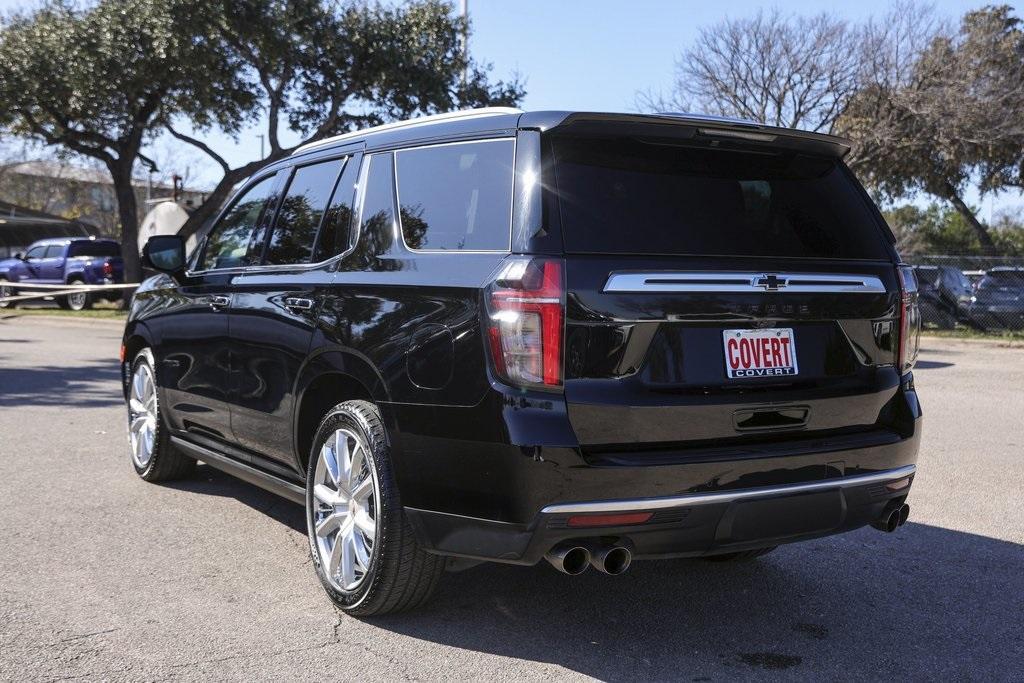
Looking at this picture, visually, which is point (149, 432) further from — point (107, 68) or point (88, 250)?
point (88, 250)

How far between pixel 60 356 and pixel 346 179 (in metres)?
11.7

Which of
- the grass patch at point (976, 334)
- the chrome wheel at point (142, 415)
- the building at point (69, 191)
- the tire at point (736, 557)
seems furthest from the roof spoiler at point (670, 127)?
the building at point (69, 191)

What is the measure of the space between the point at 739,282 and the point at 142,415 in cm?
421

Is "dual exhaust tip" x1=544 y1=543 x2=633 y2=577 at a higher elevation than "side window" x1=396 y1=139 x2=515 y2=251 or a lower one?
lower

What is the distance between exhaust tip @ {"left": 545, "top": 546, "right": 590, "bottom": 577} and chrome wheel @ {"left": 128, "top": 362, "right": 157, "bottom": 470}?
3552mm

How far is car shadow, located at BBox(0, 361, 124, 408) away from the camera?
1006 cm

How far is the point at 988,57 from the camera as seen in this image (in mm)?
25750

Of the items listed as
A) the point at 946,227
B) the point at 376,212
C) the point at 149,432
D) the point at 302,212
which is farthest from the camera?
the point at 946,227

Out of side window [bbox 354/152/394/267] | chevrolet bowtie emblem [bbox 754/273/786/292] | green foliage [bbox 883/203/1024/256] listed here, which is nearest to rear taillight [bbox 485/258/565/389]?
chevrolet bowtie emblem [bbox 754/273/786/292]

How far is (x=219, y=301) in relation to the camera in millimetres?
5258

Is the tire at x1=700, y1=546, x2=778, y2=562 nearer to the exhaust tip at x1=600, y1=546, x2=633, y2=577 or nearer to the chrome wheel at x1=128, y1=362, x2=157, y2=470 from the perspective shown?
the exhaust tip at x1=600, y1=546, x2=633, y2=577

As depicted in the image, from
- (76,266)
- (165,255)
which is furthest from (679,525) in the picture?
(76,266)

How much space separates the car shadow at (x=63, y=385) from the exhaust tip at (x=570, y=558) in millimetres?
7478

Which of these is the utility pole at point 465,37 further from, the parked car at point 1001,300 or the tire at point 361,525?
the tire at point 361,525
